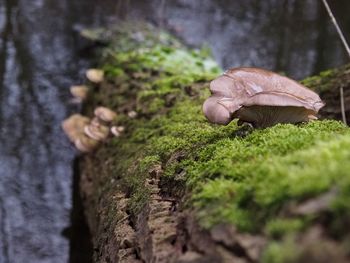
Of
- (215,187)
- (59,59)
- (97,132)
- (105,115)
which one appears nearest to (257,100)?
(215,187)

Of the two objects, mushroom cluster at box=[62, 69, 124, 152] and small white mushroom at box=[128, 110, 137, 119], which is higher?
small white mushroom at box=[128, 110, 137, 119]

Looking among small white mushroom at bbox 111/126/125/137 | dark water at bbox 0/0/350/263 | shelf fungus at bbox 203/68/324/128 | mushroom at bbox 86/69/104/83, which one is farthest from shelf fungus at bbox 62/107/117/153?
shelf fungus at bbox 203/68/324/128

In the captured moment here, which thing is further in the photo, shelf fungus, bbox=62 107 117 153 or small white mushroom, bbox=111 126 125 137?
shelf fungus, bbox=62 107 117 153

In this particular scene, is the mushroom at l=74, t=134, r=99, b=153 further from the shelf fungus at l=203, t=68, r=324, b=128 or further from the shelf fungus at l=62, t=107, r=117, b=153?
the shelf fungus at l=203, t=68, r=324, b=128

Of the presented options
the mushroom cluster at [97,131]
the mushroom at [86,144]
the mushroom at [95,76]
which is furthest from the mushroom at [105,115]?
the mushroom at [95,76]

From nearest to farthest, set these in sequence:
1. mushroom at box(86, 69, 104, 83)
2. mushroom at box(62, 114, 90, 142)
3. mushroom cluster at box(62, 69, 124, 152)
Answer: mushroom cluster at box(62, 69, 124, 152) < mushroom at box(62, 114, 90, 142) < mushroom at box(86, 69, 104, 83)

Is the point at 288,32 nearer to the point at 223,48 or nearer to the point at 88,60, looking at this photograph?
the point at 223,48

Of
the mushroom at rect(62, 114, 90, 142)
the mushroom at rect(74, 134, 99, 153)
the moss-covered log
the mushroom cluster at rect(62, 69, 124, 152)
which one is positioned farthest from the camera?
the mushroom at rect(62, 114, 90, 142)

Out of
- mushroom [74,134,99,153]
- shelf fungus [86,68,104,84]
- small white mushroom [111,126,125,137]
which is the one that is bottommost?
mushroom [74,134,99,153]
